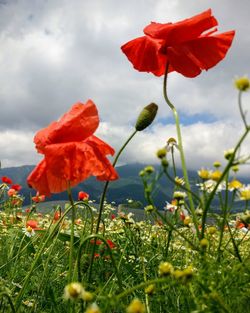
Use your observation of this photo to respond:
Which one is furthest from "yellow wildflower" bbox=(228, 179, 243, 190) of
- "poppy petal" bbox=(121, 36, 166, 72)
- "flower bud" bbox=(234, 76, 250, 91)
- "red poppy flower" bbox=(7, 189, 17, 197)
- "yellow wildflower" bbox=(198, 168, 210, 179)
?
"red poppy flower" bbox=(7, 189, 17, 197)

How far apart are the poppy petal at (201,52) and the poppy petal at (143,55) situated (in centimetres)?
13

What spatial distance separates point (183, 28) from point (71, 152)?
0.74m

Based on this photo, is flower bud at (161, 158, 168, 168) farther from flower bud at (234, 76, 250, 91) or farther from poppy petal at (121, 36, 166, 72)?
poppy petal at (121, 36, 166, 72)

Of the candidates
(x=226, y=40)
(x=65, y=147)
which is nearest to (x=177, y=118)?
(x=65, y=147)

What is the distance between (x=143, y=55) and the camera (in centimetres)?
225

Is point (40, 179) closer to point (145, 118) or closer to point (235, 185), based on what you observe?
point (145, 118)

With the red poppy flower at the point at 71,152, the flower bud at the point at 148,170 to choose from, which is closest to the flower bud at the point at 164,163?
the flower bud at the point at 148,170

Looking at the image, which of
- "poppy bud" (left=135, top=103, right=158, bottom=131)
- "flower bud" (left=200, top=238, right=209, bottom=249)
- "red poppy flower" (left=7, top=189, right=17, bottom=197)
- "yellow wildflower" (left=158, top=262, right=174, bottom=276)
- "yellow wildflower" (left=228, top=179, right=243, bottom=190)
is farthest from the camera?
"red poppy flower" (left=7, top=189, right=17, bottom=197)

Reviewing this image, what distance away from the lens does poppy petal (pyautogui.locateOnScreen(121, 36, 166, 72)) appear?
7.29 feet

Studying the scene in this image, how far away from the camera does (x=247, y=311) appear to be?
1399 mm

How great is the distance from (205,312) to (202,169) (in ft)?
1.71

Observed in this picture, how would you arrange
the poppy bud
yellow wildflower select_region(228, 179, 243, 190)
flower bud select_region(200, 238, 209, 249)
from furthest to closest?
the poppy bud < yellow wildflower select_region(228, 179, 243, 190) < flower bud select_region(200, 238, 209, 249)

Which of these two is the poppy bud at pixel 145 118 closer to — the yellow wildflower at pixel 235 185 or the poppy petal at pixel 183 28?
the poppy petal at pixel 183 28

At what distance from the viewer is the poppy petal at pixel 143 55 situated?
2.22 metres
